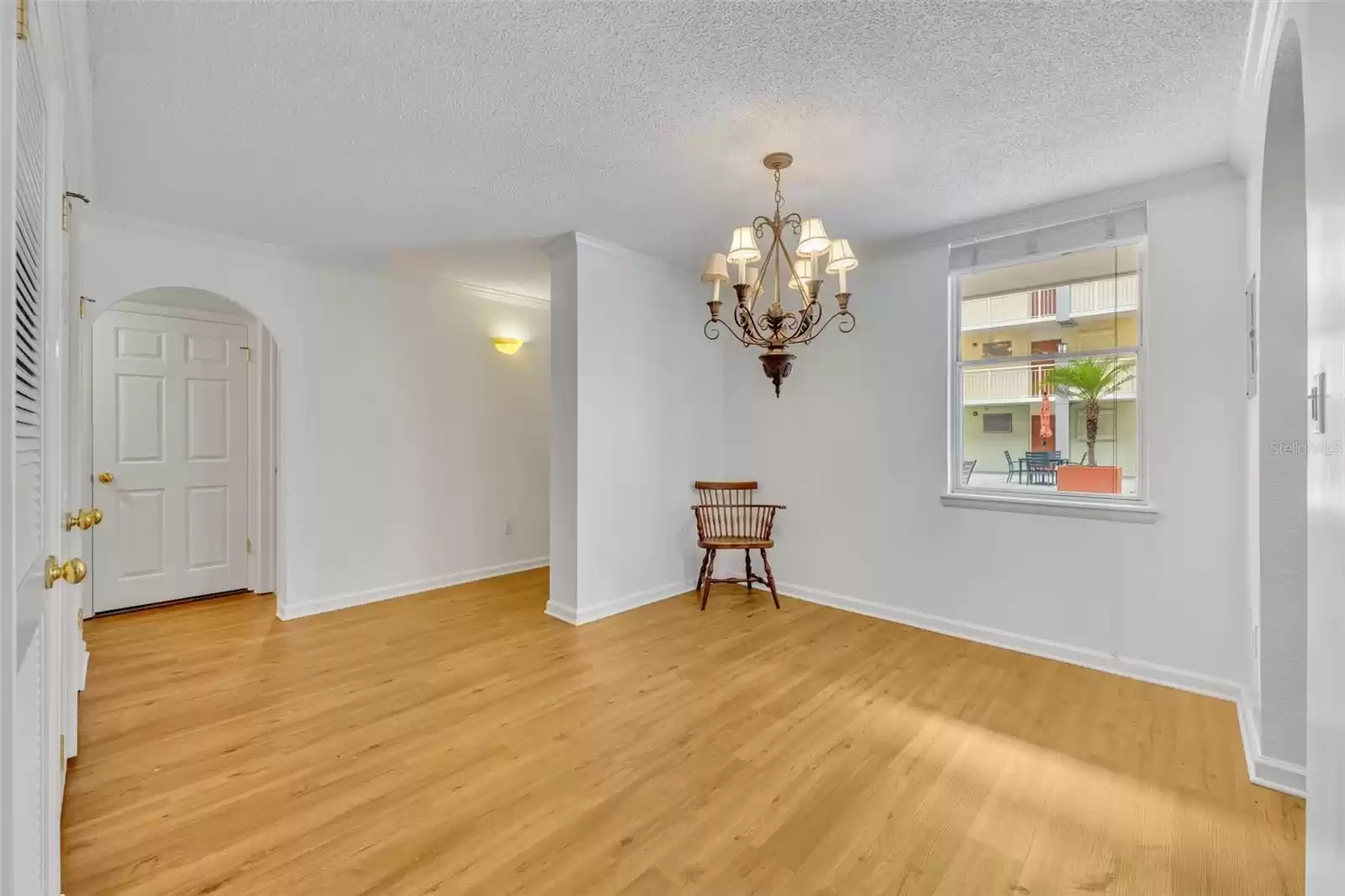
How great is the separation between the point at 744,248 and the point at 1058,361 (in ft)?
6.63

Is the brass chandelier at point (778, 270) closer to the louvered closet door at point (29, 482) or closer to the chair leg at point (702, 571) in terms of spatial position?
the chair leg at point (702, 571)

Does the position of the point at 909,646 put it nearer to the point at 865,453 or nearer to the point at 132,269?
the point at 865,453

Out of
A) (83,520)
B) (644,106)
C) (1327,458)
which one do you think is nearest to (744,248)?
(644,106)

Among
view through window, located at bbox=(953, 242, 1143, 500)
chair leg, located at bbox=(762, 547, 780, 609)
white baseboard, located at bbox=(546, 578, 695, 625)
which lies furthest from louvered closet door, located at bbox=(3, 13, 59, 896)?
view through window, located at bbox=(953, 242, 1143, 500)

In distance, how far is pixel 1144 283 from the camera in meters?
3.03

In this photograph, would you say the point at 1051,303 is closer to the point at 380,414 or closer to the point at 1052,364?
the point at 1052,364

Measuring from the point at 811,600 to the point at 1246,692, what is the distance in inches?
87.4

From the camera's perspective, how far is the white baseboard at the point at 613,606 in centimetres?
384

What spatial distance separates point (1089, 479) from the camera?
→ 3.23 m

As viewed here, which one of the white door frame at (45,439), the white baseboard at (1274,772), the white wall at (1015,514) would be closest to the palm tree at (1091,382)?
the white wall at (1015,514)

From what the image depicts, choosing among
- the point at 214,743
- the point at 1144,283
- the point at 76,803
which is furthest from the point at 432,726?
the point at 1144,283

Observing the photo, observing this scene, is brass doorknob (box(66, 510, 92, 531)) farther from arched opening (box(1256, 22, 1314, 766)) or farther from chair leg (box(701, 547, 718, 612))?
arched opening (box(1256, 22, 1314, 766))

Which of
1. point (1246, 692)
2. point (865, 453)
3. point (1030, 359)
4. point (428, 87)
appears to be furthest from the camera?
point (865, 453)

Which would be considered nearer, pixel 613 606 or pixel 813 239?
pixel 813 239
